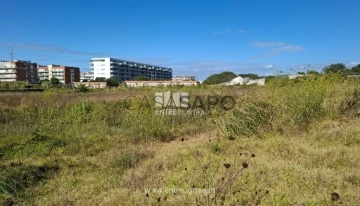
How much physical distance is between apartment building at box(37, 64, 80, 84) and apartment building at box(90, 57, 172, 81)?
25.1ft

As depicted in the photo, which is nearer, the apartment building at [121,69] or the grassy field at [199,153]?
the grassy field at [199,153]

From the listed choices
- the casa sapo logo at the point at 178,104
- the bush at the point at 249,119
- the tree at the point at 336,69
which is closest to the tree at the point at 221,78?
the casa sapo logo at the point at 178,104

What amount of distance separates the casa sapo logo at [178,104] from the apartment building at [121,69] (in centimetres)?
8591

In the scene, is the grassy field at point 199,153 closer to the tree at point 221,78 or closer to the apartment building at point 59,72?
the tree at point 221,78

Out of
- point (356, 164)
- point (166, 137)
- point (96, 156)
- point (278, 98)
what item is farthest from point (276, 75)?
point (96, 156)

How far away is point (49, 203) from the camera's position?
11.3 feet

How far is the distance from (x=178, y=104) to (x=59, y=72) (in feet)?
292

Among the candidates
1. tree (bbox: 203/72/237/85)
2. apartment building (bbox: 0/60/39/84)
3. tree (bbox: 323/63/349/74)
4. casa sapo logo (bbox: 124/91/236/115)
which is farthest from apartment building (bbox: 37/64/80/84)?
tree (bbox: 323/63/349/74)

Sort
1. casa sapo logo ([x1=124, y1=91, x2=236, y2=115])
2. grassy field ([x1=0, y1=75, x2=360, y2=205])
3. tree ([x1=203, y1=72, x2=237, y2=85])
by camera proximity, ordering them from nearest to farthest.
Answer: grassy field ([x1=0, y1=75, x2=360, y2=205]) < casa sapo logo ([x1=124, y1=91, x2=236, y2=115]) < tree ([x1=203, y1=72, x2=237, y2=85])

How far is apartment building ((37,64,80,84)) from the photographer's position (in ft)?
298

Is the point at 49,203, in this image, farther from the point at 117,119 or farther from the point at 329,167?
the point at 117,119

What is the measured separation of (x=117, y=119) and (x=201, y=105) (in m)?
3.51

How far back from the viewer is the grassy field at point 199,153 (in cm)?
351

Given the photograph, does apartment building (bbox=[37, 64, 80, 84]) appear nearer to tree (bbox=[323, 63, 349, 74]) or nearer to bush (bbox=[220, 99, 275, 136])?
tree (bbox=[323, 63, 349, 74])
